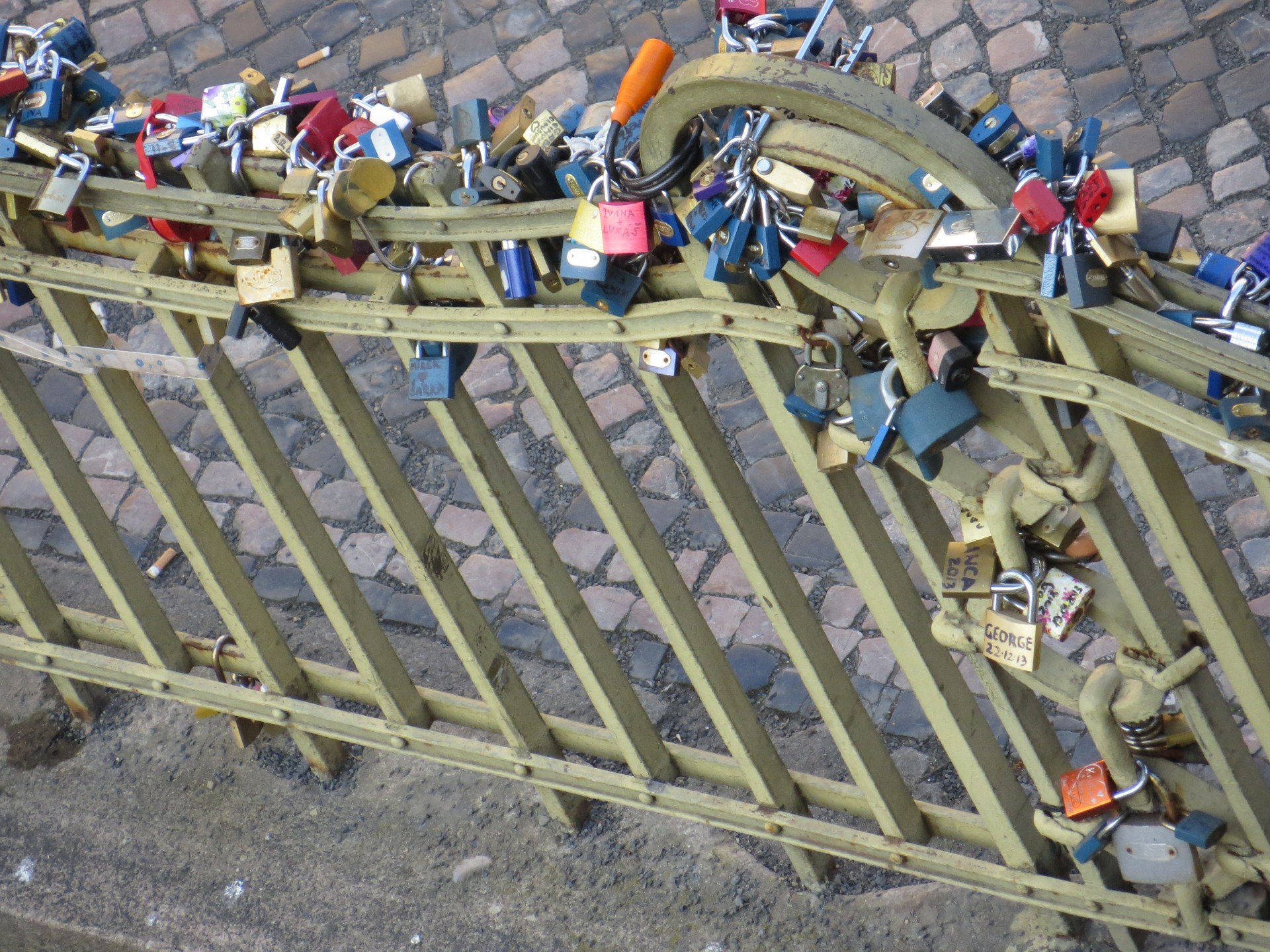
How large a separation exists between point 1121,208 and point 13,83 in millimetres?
1515

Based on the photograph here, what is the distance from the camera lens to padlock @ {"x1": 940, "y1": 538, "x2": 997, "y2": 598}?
5.53ft

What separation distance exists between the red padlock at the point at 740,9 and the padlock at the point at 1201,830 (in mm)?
1185

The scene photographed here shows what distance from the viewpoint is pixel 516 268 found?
1717 mm

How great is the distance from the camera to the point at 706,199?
143cm

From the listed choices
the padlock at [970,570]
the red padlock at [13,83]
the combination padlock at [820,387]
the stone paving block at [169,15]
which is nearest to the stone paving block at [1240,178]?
the padlock at [970,570]

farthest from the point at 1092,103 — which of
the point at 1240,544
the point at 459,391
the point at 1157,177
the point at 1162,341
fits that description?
the point at 1162,341

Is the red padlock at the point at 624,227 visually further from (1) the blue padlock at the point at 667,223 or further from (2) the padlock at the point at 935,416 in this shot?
(2) the padlock at the point at 935,416

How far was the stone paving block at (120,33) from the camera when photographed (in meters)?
5.69

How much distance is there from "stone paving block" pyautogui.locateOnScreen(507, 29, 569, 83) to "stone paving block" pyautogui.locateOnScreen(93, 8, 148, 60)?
5.71 ft

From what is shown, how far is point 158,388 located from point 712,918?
3.02 m

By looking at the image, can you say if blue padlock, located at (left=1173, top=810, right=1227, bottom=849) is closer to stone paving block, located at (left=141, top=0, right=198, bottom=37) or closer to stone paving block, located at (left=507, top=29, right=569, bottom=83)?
stone paving block, located at (left=507, top=29, right=569, bottom=83)

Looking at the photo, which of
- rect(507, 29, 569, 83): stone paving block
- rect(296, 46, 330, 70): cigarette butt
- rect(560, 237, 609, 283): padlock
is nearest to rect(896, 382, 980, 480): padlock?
rect(560, 237, 609, 283): padlock

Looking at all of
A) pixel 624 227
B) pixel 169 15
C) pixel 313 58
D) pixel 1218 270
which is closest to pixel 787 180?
pixel 624 227

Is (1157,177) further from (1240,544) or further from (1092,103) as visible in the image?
(1240,544)
